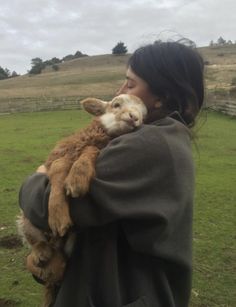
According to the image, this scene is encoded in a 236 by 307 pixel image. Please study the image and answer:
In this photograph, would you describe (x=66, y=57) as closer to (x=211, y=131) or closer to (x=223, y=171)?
(x=211, y=131)

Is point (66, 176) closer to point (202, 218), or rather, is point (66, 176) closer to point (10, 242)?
point (10, 242)

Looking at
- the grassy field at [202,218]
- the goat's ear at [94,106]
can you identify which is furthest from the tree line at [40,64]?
the goat's ear at [94,106]

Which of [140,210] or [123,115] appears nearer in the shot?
[140,210]

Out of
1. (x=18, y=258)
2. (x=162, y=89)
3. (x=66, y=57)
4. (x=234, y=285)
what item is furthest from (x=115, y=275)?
(x=66, y=57)

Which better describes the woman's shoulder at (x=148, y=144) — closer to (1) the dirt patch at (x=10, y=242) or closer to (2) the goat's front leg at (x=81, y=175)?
(2) the goat's front leg at (x=81, y=175)

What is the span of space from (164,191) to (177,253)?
0.96 feet

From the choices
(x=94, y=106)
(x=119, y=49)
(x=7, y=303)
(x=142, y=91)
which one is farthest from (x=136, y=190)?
(x=119, y=49)

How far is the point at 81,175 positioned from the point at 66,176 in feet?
0.51

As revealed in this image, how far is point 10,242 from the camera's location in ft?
23.5

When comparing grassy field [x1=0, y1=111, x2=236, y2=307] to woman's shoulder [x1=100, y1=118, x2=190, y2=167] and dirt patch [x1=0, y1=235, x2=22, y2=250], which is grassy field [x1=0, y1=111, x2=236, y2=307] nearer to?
dirt patch [x1=0, y1=235, x2=22, y2=250]

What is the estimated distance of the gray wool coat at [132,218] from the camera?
2.27 metres

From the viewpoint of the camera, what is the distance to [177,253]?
2408 mm

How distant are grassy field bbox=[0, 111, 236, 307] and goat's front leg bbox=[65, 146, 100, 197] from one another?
633 mm

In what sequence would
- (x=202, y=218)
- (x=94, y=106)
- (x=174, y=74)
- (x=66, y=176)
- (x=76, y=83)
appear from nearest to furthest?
(x=66, y=176), (x=174, y=74), (x=94, y=106), (x=202, y=218), (x=76, y=83)
